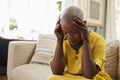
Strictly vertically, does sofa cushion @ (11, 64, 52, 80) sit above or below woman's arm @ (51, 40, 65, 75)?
below

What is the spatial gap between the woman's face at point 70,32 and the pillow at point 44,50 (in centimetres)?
136

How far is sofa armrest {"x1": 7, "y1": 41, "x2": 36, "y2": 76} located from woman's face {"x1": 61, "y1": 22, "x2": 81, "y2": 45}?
1.40 meters

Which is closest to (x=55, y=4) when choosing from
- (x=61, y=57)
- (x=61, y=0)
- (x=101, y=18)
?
(x=61, y=0)

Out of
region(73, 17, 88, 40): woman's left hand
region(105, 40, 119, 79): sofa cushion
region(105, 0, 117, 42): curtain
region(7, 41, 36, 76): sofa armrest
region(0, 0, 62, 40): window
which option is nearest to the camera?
region(73, 17, 88, 40): woman's left hand

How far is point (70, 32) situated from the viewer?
42.6 inches

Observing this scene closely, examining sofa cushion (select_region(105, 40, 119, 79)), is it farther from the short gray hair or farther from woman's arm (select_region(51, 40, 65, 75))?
the short gray hair

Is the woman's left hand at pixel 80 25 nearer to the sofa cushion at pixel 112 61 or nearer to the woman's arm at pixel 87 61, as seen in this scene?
the woman's arm at pixel 87 61

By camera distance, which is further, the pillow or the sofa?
the pillow

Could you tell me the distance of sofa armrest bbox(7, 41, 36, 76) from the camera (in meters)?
2.43

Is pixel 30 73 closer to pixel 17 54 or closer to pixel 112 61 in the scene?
pixel 17 54

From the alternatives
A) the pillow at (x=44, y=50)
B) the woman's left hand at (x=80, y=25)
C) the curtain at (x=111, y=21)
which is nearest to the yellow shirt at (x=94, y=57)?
the woman's left hand at (x=80, y=25)

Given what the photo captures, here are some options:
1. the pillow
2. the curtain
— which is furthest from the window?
the curtain

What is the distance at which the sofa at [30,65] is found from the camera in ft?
6.23

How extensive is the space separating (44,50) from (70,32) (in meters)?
1.56
